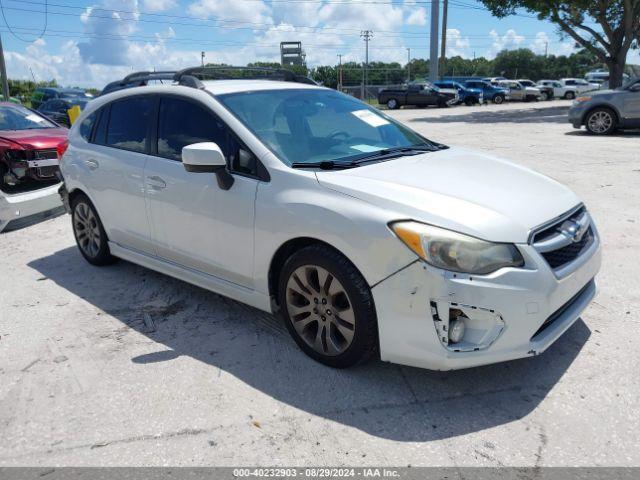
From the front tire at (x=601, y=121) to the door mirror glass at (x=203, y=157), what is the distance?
13857 millimetres

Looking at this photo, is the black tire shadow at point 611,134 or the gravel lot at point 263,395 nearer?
the gravel lot at point 263,395

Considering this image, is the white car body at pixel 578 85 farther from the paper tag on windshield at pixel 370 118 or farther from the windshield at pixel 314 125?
the windshield at pixel 314 125

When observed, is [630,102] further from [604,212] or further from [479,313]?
[479,313]

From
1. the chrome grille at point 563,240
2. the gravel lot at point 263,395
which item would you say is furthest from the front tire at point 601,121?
the chrome grille at point 563,240

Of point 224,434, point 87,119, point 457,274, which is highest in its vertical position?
point 87,119

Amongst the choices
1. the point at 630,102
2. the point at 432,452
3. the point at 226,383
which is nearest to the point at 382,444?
the point at 432,452

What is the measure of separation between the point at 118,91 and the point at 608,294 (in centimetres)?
446

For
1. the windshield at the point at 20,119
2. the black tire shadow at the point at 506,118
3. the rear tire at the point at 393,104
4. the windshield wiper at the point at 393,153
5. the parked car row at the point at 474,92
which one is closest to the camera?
the windshield wiper at the point at 393,153

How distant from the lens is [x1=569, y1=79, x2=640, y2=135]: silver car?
13930mm

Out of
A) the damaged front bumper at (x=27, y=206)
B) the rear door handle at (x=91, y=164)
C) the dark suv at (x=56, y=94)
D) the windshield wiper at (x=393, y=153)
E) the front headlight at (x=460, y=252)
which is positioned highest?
the dark suv at (x=56, y=94)

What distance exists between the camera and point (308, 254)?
3.19 m

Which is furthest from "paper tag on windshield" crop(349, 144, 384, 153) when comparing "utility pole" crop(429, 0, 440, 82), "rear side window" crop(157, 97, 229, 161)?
"utility pole" crop(429, 0, 440, 82)

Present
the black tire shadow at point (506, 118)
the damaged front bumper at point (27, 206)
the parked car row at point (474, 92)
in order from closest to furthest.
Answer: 1. the damaged front bumper at point (27, 206)
2. the black tire shadow at point (506, 118)
3. the parked car row at point (474, 92)

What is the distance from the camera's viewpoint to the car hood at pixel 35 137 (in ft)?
26.1
